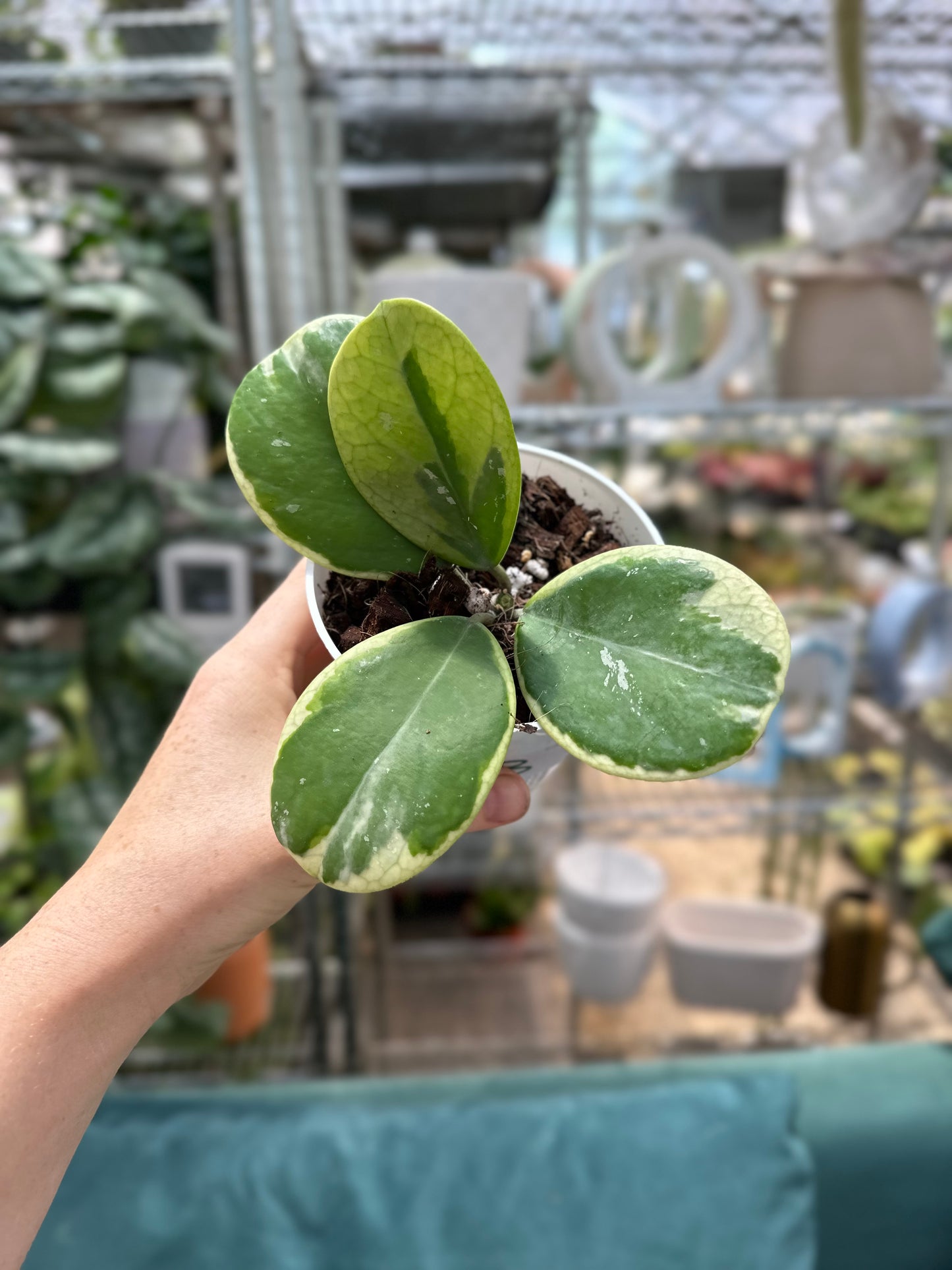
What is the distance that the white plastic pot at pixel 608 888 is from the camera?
980mm

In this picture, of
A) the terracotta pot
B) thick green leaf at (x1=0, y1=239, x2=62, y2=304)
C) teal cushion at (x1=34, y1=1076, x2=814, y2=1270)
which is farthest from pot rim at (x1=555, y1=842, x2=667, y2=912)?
thick green leaf at (x1=0, y1=239, x2=62, y2=304)

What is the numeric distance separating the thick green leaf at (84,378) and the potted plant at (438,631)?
25.0 inches

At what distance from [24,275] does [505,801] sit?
30.9 inches

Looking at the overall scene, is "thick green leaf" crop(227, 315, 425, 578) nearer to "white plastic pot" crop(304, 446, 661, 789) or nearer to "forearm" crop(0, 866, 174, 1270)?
"white plastic pot" crop(304, 446, 661, 789)

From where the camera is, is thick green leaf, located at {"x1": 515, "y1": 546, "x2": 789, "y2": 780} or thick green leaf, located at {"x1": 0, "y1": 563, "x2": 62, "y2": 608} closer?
thick green leaf, located at {"x1": 515, "y1": 546, "x2": 789, "y2": 780}

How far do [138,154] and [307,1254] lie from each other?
1.13 m

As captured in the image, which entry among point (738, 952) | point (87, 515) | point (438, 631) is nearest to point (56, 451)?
point (87, 515)

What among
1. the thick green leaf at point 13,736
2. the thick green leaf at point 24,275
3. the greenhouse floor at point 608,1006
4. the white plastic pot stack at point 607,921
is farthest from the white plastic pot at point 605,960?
the thick green leaf at point 24,275

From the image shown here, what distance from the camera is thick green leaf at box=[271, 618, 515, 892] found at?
0.23m

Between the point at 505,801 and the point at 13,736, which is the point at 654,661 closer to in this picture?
the point at 505,801

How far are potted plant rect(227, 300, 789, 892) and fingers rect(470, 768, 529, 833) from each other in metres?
0.04

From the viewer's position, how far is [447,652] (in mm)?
260

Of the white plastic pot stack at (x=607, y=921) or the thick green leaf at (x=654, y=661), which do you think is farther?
the white plastic pot stack at (x=607, y=921)

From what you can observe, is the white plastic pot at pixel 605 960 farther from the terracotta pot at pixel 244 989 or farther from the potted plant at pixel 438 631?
the potted plant at pixel 438 631
